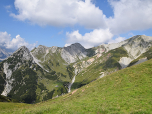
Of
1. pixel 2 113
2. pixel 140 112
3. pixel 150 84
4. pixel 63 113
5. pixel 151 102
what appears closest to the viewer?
pixel 140 112

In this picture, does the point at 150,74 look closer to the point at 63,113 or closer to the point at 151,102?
the point at 151,102

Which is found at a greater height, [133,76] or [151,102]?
[133,76]

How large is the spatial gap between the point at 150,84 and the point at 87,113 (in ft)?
71.6

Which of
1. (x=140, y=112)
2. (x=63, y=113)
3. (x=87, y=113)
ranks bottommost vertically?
(x=140, y=112)

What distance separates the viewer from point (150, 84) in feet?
87.3

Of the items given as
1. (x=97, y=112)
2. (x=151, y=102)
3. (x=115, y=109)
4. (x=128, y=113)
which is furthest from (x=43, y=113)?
(x=151, y=102)

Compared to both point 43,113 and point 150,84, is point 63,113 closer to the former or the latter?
point 43,113

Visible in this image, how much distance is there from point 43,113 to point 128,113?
1495 centimetres

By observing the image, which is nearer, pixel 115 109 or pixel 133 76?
pixel 115 109

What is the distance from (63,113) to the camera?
16.4m

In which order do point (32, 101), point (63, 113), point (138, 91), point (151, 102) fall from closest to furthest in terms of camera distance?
1. point (63, 113)
2. point (151, 102)
3. point (138, 91)
4. point (32, 101)

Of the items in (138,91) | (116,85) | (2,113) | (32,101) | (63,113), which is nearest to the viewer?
(63,113)

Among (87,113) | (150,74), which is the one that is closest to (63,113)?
(87,113)

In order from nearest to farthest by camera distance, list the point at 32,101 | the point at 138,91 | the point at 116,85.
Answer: the point at 138,91
the point at 116,85
the point at 32,101
